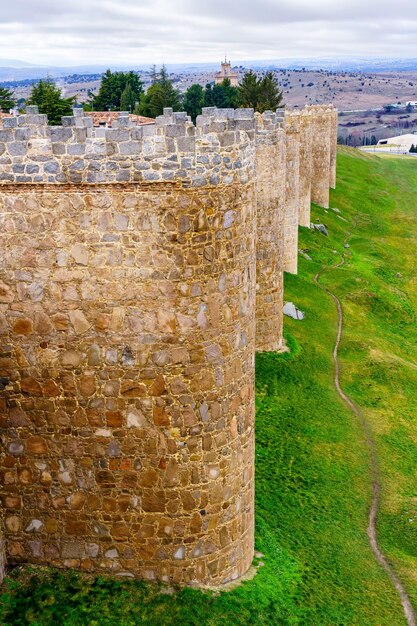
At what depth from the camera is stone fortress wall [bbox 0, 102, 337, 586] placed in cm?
1019

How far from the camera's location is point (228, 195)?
35.7 ft

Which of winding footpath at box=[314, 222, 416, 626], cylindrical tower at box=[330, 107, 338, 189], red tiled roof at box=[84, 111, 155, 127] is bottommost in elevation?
winding footpath at box=[314, 222, 416, 626]

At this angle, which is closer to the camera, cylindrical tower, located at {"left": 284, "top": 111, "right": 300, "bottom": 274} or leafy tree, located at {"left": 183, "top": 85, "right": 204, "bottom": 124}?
cylindrical tower, located at {"left": 284, "top": 111, "right": 300, "bottom": 274}

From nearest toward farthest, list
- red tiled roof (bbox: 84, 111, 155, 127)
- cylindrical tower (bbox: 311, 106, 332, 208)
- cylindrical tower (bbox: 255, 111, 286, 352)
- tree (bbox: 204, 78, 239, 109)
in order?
red tiled roof (bbox: 84, 111, 155, 127)
cylindrical tower (bbox: 255, 111, 286, 352)
cylindrical tower (bbox: 311, 106, 332, 208)
tree (bbox: 204, 78, 239, 109)

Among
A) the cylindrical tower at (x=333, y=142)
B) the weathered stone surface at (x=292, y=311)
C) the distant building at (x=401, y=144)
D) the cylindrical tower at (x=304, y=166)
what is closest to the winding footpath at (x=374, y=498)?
the weathered stone surface at (x=292, y=311)

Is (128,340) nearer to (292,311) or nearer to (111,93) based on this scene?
(292,311)

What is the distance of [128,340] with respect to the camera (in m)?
10.8

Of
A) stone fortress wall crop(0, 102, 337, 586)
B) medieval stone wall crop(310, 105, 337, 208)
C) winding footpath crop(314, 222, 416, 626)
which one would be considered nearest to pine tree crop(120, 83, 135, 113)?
medieval stone wall crop(310, 105, 337, 208)

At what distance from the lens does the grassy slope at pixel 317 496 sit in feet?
37.1

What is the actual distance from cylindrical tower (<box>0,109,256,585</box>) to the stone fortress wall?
21 mm

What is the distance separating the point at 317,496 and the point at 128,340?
8936mm

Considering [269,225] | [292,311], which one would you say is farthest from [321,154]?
[269,225]

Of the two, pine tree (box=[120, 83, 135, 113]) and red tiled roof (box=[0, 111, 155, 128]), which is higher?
red tiled roof (box=[0, 111, 155, 128])

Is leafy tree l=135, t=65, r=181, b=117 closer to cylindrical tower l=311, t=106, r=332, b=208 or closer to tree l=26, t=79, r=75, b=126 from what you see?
tree l=26, t=79, r=75, b=126
